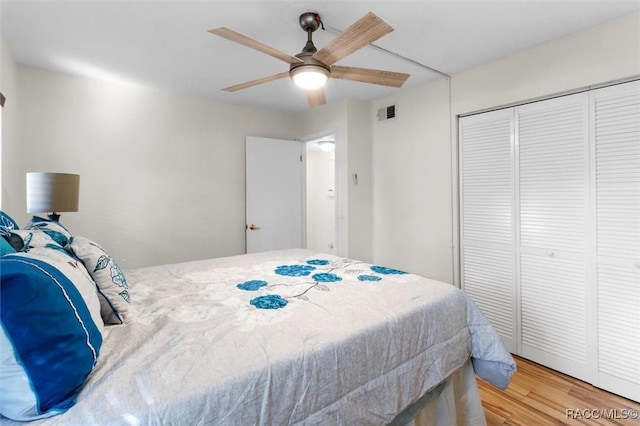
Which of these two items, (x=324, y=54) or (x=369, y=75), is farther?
(x=369, y=75)

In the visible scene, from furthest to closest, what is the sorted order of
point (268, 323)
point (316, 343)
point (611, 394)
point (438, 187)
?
point (438, 187) < point (611, 394) < point (268, 323) < point (316, 343)

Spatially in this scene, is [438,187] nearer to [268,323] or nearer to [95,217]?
[268,323]

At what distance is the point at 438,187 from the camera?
3100 millimetres

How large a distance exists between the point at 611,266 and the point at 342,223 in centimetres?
228

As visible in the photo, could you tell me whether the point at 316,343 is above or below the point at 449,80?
below

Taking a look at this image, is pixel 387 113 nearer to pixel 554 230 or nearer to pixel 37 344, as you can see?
pixel 554 230

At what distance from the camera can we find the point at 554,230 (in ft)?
7.79

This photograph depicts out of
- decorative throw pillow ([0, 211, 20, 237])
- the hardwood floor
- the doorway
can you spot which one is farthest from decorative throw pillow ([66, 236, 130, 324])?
the doorway

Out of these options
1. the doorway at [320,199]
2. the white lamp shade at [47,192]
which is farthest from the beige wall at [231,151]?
the doorway at [320,199]

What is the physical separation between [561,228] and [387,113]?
2014 millimetres

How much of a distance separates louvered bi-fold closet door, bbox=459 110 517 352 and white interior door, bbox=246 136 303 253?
6.80 feet

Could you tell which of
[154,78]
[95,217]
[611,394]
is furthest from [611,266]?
[95,217]

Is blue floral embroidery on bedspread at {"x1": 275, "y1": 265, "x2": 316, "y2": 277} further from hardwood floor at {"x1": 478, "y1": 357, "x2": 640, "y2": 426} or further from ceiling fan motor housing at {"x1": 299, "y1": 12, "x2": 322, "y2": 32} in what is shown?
ceiling fan motor housing at {"x1": 299, "y1": 12, "x2": 322, "y2": 32}

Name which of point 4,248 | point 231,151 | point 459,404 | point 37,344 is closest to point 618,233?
point 459,404
